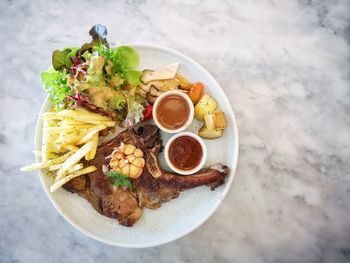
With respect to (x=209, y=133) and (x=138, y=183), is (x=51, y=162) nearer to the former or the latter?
(x=138, y=183)

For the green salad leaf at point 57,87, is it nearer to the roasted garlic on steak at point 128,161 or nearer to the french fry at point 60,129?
the french fry at point 60,129

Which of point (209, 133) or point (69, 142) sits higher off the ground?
point (209, 133)

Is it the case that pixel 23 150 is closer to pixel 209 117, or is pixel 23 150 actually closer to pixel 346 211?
pixel 209 117

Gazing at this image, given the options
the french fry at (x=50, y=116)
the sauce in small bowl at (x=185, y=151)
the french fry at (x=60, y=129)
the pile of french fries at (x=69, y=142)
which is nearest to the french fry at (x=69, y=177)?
the pile of french fries at (x=69, y=142)

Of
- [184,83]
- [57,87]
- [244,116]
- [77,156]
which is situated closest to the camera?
[77,156]

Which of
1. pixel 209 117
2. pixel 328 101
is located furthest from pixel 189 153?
pixel 328 101

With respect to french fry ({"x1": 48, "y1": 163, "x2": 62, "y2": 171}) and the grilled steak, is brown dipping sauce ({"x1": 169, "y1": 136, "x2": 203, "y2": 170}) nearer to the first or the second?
the grilled steak

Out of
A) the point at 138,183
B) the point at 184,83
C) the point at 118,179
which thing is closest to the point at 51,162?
the point at 118,179

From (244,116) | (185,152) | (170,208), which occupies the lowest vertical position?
(170,208)
